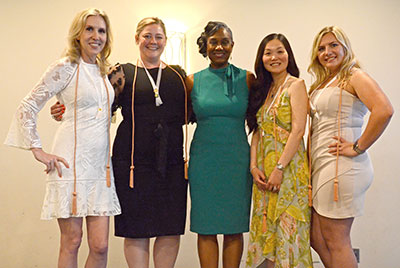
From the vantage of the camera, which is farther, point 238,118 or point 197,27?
point 197,27

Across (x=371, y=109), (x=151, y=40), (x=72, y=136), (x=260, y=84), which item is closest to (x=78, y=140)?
(x=72, y=136)

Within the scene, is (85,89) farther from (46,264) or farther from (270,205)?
(46,264)

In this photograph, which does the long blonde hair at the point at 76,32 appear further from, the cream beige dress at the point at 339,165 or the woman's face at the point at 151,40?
the cream beige dress at the point at 339,165

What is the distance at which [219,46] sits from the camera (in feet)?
8.05

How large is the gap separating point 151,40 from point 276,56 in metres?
0.70

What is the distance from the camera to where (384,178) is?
11.8 ft

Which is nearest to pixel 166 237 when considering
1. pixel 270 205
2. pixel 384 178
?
pixel 270 205

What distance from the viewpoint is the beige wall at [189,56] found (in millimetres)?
3406

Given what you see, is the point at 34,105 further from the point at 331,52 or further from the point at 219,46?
the point at 331,52

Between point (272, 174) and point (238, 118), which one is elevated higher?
point (238, 118)

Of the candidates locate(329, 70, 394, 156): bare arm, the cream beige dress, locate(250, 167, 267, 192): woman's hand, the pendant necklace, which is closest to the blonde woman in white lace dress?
the pendant necklace

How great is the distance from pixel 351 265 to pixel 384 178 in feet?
5.39

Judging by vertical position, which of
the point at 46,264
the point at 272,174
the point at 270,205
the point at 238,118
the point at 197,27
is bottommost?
the point at 46,264

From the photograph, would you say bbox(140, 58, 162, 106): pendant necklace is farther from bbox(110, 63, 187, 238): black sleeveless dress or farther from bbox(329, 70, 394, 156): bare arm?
bbox(329, 70, 394, 156): bare arm
